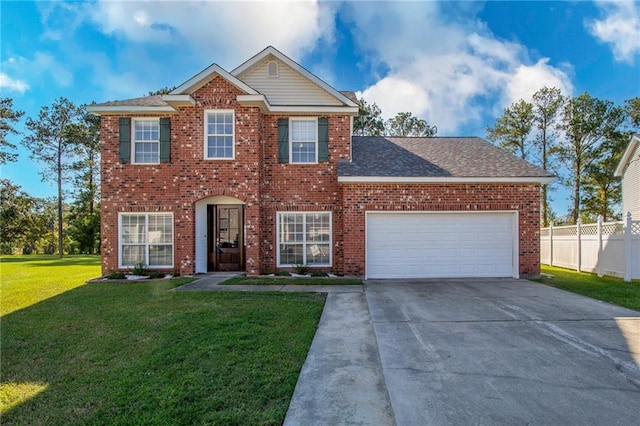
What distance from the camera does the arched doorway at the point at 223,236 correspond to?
39.3 ft

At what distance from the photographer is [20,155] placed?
26156mm

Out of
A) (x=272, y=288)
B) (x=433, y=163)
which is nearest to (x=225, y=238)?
(x=272, y=288)

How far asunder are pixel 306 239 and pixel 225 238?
9.47ft

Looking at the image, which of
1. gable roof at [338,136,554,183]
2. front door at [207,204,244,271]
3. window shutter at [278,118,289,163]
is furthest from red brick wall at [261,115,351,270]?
front door at [207,204,244,271]

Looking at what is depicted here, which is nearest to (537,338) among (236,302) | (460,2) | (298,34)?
(236,302)

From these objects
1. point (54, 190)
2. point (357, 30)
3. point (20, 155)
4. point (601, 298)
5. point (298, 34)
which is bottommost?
point (601, 298)

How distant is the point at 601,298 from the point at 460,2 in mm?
9841

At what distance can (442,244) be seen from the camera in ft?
36.6

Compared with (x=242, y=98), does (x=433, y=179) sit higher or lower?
lower

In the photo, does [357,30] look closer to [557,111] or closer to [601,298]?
[601,298]

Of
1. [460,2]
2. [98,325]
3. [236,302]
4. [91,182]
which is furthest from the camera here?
[91,182]

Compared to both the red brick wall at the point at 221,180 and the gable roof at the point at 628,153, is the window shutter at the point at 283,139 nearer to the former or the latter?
the red brick wall at the point at 221,180

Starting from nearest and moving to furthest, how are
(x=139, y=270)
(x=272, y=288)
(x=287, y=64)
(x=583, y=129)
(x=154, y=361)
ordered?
(x=154, y=361), (x=272, y=288), (x=139, y=270), (x=287, y=64), (x=583, y=129)

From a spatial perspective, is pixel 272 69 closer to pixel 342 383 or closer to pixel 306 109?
pixel 306 109
